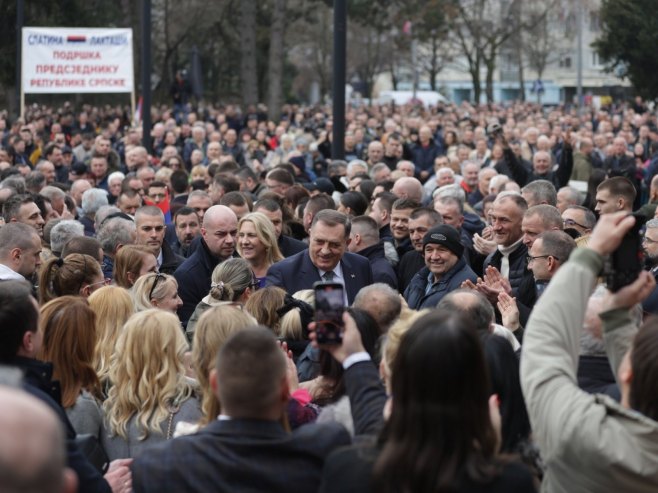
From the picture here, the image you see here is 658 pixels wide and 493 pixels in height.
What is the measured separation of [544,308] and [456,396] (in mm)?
553

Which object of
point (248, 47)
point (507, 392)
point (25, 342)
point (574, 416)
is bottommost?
point (507, 392)

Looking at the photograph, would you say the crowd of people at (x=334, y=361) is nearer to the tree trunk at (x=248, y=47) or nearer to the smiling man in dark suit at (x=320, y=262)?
the smiling man in dark suit at (x=320, y=262)

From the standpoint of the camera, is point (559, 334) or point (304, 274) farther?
point (304, 274)

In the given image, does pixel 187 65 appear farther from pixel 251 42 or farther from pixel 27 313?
pixel 27 313

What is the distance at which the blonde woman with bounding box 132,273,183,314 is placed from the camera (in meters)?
7.23

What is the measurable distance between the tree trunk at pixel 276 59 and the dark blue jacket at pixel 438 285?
103 ft

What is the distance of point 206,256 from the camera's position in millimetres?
9602

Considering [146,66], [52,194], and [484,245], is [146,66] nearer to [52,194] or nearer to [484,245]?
[52,194]

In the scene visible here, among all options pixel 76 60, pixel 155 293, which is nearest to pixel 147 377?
pixel 155 293

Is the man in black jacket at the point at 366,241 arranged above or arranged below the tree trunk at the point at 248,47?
below

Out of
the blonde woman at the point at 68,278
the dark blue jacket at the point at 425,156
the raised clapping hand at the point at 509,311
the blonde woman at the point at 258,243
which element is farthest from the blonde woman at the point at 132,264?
the dark blue jacket at the point at 425,156

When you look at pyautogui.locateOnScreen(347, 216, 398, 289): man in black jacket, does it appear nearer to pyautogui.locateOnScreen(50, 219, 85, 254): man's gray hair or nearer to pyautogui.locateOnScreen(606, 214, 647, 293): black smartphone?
pyautogui.locateOnScreen(50, 219, 85, 254): man's gray hair

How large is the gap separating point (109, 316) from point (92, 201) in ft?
22.8

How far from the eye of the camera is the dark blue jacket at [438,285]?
8578 mm
